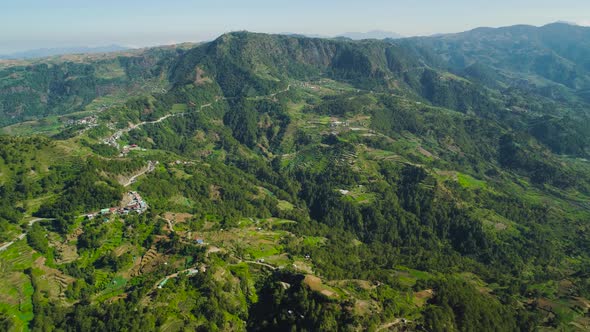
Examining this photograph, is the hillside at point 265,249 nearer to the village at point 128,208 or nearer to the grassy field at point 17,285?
the grassy field at point 17,285

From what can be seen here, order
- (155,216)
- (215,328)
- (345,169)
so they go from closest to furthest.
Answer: (215,328) → (155,216) → (345,169)

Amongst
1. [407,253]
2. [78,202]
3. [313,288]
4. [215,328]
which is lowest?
[407,253]

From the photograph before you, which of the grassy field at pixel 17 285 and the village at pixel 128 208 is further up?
the village at pixel 128 208

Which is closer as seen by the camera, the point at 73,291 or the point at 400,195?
the point at 73,291

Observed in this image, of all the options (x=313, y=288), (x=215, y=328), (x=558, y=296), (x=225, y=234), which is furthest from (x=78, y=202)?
(x=558, y=296)

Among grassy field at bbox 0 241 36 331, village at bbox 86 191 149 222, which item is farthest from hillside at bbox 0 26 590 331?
village at bbox 86 191 149 222

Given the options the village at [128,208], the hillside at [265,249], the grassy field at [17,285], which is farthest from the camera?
the village at [128,208]

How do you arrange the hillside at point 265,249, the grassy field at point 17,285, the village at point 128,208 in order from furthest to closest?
the village at point 128,208 < the hillside at point 265,249 < the grassy field at point 17,285

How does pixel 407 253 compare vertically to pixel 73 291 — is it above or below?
below

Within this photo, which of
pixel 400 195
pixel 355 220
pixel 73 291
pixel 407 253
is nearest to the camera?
pixel 73 291

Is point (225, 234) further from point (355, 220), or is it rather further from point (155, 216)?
point (355, 220)

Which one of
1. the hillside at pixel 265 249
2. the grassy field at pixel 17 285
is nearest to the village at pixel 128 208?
the hillside at pixel 265 249
